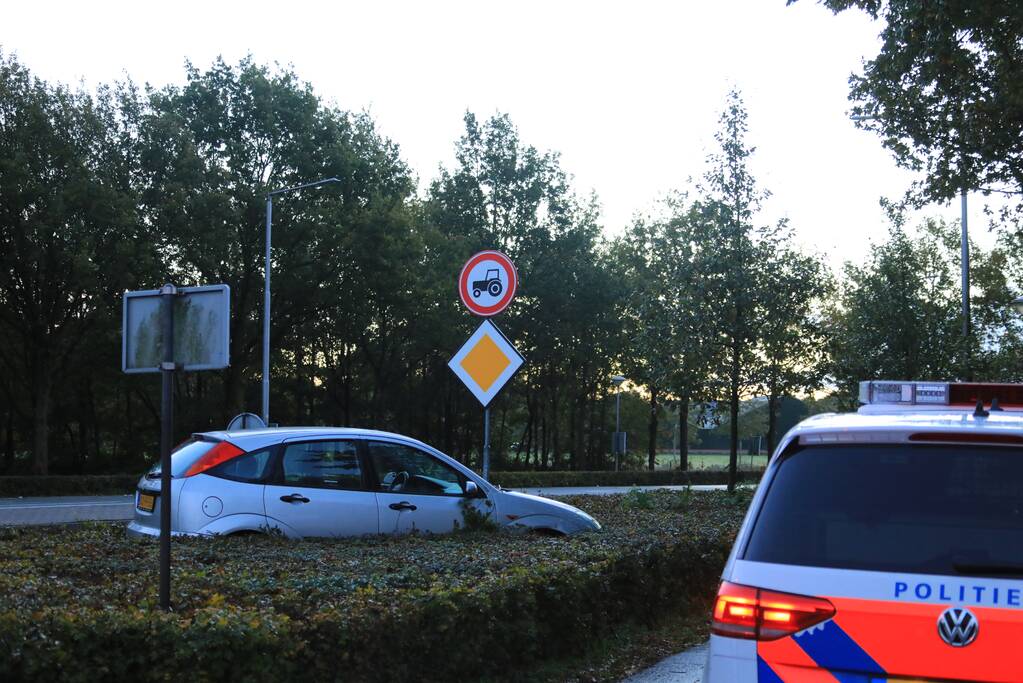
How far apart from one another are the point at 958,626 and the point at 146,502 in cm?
764

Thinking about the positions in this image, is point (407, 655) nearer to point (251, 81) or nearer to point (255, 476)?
point (255, 476)

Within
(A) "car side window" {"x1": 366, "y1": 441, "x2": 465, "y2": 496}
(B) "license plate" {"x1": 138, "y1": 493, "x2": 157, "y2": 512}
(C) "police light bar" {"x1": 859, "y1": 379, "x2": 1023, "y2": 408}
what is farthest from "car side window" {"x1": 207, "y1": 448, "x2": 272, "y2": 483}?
(C) "police light bar" {"x1": 859, "y1": 379, "x2": 1023, "y2": 408}

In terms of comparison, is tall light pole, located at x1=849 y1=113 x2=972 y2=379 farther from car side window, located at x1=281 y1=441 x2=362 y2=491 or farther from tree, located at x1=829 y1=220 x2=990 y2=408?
car side window, located at x1=281 y1=441 x2=362 y2=491

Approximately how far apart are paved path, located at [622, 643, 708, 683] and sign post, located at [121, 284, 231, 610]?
3.08 metres

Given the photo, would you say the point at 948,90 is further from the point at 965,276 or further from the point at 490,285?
the point at 965,276

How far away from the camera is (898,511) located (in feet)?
11.9

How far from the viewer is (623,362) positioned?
189 feet

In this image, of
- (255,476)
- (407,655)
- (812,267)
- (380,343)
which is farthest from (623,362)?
(407,655)

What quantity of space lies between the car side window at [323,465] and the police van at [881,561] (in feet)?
20.7

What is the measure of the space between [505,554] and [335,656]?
2681 mm

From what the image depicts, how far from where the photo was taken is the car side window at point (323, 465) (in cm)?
964

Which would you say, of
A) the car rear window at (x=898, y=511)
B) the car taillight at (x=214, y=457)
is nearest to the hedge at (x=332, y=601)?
the car taillight at (x=214, y=457)

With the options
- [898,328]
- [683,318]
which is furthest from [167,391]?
[898,328]

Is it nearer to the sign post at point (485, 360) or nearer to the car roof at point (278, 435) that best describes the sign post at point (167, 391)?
the car roof at point (278, 435)
